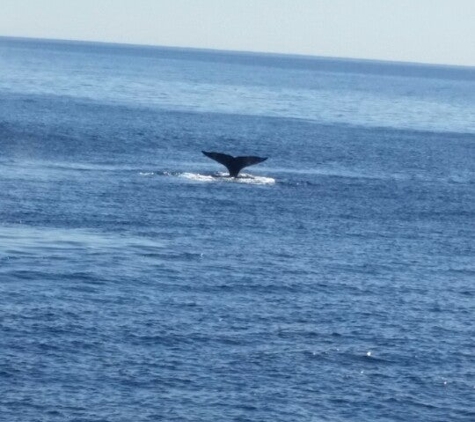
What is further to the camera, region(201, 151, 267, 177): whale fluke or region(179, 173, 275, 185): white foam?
region(179, 173, 275, 185): white foam

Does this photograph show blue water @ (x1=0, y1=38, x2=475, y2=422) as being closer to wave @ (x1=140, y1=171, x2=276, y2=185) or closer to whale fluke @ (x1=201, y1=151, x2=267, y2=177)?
wave @ (x1=140, y1=171, x2=276, y2=185)

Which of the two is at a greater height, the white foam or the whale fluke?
the whale fluke

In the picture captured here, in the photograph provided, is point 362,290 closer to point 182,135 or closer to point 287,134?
point 182,135

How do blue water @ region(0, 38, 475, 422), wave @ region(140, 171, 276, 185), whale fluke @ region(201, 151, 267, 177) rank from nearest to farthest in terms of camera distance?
blue water @ region(0, 38, 475, 422)
whale fluke @ region(201, 151, 267, 177)
wave @ region(140, 171, 276, 185)

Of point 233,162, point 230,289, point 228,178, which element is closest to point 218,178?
point 228,178

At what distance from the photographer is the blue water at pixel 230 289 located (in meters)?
37.6

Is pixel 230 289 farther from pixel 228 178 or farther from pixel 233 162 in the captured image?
pixel 228 178

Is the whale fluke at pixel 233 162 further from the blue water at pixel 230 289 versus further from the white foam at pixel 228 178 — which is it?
the blue water at pixel 230 289

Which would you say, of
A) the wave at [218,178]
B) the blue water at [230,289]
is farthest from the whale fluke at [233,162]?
the blue water at [230,289]

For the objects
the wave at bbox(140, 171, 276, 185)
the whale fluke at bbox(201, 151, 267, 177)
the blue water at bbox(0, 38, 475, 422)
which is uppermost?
the whale fluke at bbox(201, 151, 267, 177)

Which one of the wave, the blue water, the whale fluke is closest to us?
the blue water

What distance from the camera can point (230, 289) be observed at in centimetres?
4928

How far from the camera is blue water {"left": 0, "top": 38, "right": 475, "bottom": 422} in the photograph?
3756cm

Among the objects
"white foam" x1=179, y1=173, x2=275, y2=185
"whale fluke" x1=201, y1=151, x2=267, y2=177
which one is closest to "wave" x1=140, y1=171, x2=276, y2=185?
"white foam" x1=179, y1=173, x2=275, y2=185
